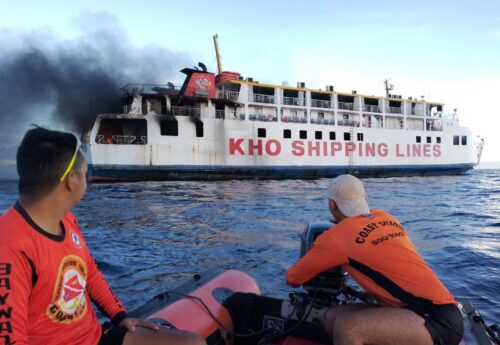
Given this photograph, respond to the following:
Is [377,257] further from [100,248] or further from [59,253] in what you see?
[100,248]

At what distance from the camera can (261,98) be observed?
26250 mm

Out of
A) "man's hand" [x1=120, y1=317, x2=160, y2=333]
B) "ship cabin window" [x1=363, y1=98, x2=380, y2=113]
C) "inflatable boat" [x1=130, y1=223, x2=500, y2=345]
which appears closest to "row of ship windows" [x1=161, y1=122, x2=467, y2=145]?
"ship cabin window" [x1=363, y1=98, x2=380, y2=113]

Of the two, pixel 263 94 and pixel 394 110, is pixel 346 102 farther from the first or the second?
pixel 263 94

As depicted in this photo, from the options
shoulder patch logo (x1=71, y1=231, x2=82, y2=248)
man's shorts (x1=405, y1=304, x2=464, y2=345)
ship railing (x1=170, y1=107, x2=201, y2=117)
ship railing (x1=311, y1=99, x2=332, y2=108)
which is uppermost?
ship railing (x1=311, y1=99, x2=332, y2=108)

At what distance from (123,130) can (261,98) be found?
896 cm

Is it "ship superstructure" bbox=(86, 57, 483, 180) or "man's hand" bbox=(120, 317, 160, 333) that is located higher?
"ship superstructure" bbox=(86, 57, 483, 180)

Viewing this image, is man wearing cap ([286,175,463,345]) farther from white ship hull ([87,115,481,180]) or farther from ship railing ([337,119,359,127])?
ship railing ([337,119,359,127])

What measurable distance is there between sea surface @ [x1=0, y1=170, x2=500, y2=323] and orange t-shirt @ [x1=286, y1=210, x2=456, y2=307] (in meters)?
2.43

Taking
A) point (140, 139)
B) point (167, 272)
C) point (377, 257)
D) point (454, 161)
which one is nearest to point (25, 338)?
point (377, 257)

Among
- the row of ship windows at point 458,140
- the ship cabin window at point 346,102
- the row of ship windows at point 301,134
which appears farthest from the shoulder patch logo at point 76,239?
the row of ship windows at point 458,140

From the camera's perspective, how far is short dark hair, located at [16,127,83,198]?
1.48m

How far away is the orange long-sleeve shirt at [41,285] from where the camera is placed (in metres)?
1.31

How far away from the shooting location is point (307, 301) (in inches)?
109

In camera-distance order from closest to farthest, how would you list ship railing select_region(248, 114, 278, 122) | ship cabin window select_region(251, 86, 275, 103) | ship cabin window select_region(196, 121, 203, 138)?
ship cabin window select_region(196, 121, 203, 138), ship railing select_region(248, 114, 278, 122), ship cabin window select_region(251, 86, 275, 103)
